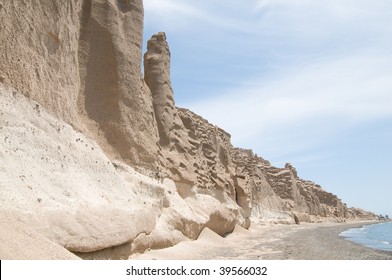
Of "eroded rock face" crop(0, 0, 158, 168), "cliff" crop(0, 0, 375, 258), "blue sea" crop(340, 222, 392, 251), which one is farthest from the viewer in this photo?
"blue sea" crop(340, 222, 392, 251)

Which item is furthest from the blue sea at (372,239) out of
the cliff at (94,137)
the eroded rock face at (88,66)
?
the eroded rock face at (88,66)

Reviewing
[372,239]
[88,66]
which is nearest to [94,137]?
[88,66]

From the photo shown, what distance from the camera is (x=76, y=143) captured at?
11.8 metres

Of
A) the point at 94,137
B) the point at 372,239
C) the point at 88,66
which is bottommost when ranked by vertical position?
the point at 372,239

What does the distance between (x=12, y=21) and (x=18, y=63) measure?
3.61 ft

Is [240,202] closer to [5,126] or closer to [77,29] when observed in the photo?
[77,29]

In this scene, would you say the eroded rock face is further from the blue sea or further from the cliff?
the blue sea

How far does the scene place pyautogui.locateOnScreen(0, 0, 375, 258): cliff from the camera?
9.28 metres

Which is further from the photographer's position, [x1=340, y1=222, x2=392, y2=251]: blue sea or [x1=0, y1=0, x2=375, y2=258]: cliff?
[x1=340, y1=222, x2=392, y2=251]: blue sea

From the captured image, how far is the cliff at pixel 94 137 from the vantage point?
30.5 feet

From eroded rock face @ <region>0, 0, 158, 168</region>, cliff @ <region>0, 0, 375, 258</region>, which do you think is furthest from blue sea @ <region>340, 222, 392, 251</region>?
eroded rock face @ <region>0, 0, 158, 168</region>

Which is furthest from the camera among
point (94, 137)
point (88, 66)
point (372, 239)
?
point (372, 239)

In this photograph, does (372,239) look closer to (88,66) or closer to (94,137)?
(94,137)

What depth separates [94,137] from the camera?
13961mm
